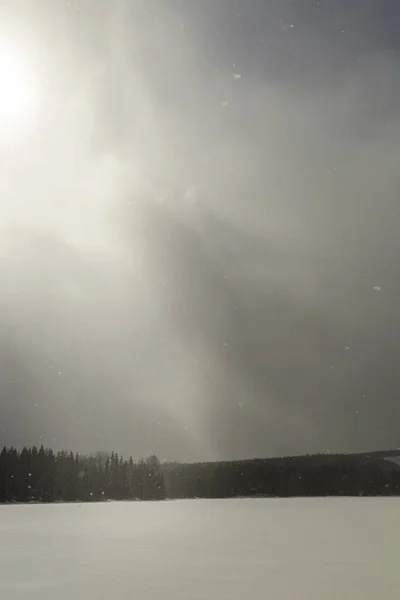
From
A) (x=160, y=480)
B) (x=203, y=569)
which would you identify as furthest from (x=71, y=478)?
(x=203, y=569)

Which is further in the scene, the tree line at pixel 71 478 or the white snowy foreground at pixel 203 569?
the tree line at pixel 71 478

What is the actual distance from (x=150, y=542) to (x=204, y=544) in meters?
1.84

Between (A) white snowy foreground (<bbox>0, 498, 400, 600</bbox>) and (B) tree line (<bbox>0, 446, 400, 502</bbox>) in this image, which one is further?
(B) tree line (<bbox>0, 446, 400, 502</bbox>)

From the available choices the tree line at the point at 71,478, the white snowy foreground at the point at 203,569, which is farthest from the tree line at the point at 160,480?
the white snowy foreground at the point at 203,569

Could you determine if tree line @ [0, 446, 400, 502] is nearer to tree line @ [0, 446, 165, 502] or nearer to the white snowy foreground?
tree line @ [0, 446, 165, 502]

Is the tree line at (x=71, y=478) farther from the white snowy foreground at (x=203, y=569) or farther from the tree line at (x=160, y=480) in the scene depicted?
the white snowy foreground at (x=203, y=569)

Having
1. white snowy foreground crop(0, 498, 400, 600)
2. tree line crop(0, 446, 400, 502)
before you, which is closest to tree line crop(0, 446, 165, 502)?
tree line crop(0, 446, 400, 502)

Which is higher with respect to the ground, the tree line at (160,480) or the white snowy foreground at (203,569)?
the tree line at (160,480)

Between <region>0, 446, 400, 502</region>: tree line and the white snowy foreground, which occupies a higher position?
<region>0, 446, 400, 502</region>: tree line

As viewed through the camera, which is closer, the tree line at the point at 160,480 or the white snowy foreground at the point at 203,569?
the white snowy foreground at the point at 203,569

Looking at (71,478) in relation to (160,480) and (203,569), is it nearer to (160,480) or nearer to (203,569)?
(160,480)

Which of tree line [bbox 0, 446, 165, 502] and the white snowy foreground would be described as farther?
tree line [bbox 0, 446, 165, 502]

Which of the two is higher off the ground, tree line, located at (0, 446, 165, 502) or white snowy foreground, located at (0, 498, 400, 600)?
tree line, located at (0, 446, 165, 502)

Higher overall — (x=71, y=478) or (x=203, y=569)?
(x=71, y=478)
